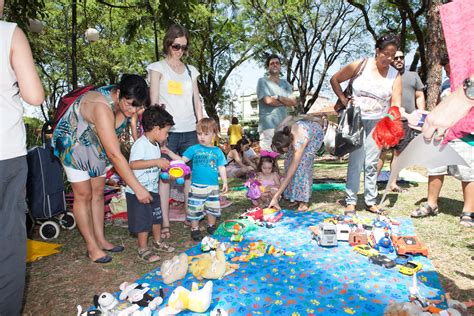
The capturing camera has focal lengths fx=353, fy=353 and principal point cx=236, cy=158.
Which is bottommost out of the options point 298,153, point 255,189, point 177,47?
point 255,189

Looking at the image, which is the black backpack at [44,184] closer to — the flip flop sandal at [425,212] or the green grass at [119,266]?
the green grass at [119,266]

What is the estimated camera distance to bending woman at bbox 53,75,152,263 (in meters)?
2.66

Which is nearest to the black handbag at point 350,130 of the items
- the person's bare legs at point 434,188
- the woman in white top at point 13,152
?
the person's bare legs at point 434,188

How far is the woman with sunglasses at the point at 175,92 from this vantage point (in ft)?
11.4

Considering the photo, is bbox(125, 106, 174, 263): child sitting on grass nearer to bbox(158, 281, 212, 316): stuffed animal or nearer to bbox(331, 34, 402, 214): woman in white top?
bbox(158, 281, 212, 316): stuffed animal

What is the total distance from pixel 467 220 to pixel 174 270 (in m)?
3.03

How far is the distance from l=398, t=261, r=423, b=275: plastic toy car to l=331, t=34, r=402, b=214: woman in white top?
1.39 m

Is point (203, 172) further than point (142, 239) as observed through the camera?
Yes

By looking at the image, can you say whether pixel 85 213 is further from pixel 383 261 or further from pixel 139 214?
pixel 383 261

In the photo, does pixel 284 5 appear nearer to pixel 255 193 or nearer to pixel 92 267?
pixel 255 193

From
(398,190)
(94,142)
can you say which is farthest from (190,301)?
(398,190)

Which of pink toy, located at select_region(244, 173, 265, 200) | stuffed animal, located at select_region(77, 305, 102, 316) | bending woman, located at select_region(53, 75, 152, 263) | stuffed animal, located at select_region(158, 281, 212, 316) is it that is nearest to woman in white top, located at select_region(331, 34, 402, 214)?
pink toy, located at select_region(244, 173, 265, 200)

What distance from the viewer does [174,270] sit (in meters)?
2.55

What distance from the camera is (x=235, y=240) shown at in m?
3.36
